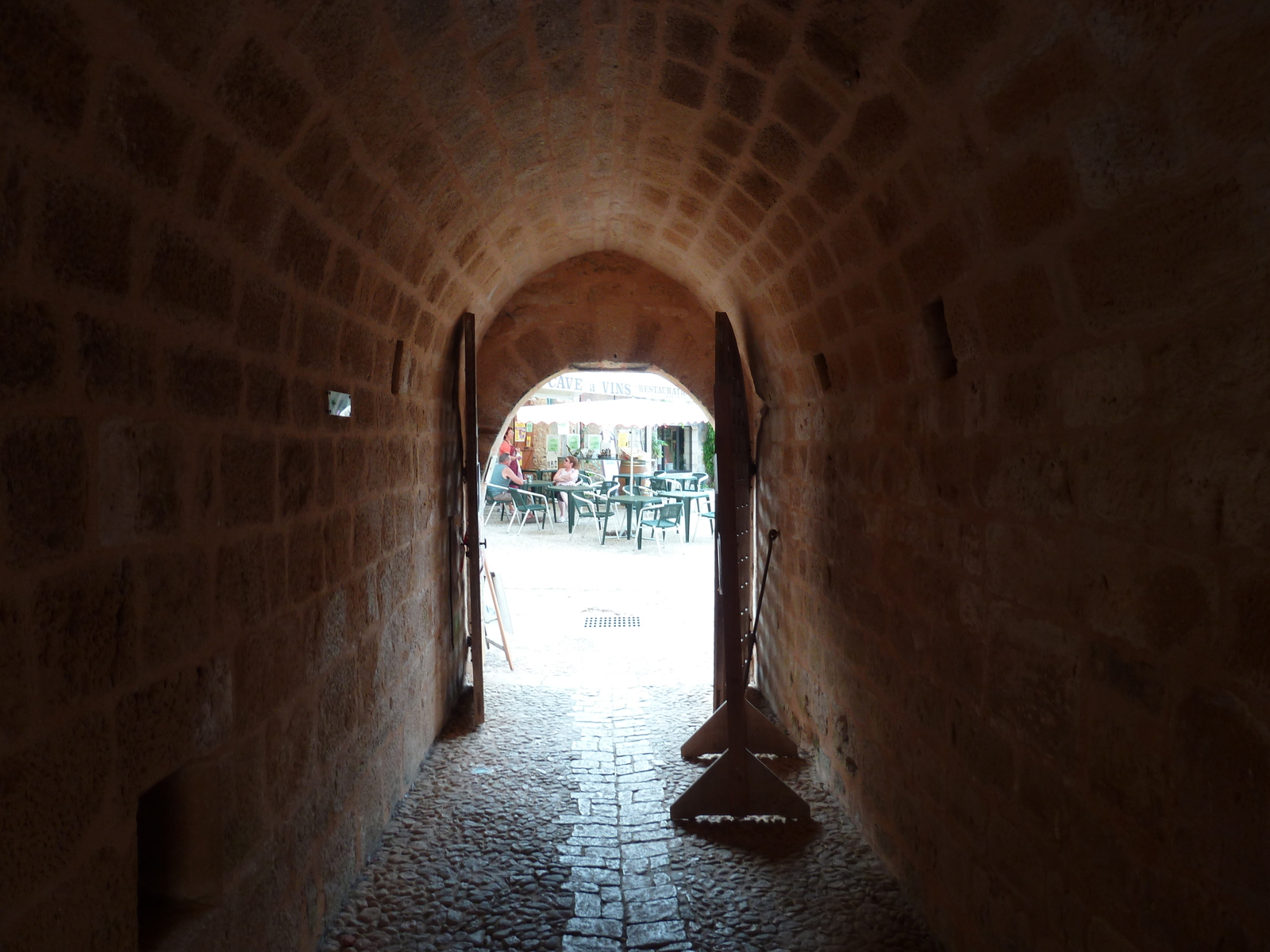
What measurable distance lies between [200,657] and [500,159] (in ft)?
7.07

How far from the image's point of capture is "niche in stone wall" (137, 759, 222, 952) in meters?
1.79

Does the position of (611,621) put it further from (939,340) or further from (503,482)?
(503,482)

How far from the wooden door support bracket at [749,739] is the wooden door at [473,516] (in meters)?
1.16

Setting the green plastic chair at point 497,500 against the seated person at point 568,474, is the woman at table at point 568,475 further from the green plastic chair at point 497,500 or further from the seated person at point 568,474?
the green plastic chair at point 497,500

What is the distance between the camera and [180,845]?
5.93 ft

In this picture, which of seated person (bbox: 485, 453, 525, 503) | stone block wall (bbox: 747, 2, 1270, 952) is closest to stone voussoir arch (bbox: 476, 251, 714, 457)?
stone block wall (bbox: 747, 2, 1270, 952)

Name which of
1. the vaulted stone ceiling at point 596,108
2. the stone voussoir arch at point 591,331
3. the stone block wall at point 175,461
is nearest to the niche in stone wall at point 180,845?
the stone block wall at point 175,461

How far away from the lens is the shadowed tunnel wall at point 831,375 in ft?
4.05

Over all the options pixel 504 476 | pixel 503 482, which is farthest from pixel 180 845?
pixel 503 482

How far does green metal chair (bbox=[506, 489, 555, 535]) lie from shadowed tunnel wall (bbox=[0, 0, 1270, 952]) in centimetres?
1105

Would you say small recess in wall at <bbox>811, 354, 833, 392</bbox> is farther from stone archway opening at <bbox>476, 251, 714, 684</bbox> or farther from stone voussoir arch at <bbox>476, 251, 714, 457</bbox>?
stone voussoir arch at <bbox>476, 251, 714, 457</bbox>

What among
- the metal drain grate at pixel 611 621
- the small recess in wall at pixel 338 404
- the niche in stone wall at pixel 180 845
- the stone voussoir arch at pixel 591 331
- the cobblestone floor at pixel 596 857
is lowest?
the cobblestone floor at pixel 596 857

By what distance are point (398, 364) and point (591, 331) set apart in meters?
2.61

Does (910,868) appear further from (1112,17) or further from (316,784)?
(1112,17)
